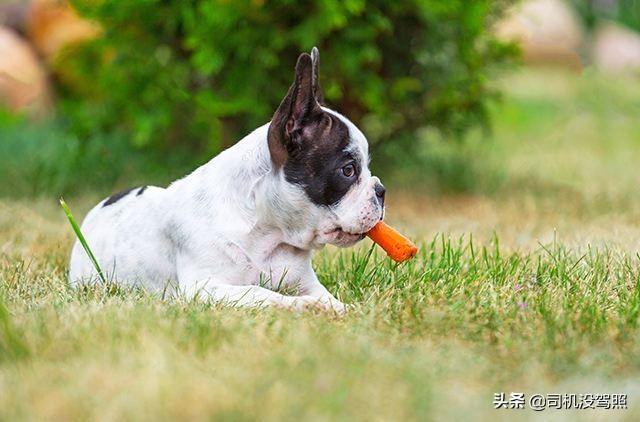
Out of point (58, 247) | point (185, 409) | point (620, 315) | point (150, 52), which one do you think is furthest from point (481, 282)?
point (150, 52)

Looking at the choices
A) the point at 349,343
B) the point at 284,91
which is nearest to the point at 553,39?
the point at 284,91

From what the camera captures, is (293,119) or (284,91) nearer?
(293,119)

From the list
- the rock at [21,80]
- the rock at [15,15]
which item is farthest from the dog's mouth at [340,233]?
the rock at [15,15]

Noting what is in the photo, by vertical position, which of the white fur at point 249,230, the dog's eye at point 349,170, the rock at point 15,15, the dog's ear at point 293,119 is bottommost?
the white fur at point 249,230

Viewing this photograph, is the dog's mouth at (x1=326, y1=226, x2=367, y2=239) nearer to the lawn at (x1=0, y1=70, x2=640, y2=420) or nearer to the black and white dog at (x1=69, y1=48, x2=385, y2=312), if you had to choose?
the black and white dog at (x1=69, y1=48, x2=385, y2=312)

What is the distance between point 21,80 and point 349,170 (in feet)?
26.1

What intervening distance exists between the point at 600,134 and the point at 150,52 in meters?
5.51

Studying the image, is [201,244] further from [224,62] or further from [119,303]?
[224,62]

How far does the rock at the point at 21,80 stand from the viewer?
10.8 meters

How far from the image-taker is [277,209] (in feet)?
12.7

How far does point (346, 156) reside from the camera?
3867mm

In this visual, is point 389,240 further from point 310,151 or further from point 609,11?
point 609,11

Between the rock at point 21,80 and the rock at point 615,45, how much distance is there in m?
8.89

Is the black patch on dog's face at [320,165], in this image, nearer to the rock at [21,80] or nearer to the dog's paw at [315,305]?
the dog's paw at [315,305]
